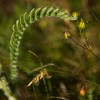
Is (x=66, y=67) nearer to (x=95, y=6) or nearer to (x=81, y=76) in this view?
(x=81, y=76)

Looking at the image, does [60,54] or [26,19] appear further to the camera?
[60,54]

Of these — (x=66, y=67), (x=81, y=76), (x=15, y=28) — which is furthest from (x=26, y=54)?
(x=15, y=28)

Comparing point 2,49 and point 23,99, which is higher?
point 2,49

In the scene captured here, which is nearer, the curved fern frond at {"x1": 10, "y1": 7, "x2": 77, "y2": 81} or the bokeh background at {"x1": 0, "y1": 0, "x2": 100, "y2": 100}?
the curved fern frond at {"x1": 10, "y1": 7, "x2": 77, "y2": 81}

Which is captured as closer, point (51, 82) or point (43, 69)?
point (43, 69)

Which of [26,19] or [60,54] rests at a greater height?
[26,19]

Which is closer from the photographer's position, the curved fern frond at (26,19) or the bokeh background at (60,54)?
the curved fern frond at (26,19)

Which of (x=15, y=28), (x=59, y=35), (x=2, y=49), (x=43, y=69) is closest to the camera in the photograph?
(x=15, y=28)

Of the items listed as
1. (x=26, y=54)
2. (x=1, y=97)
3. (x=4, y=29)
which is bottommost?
(x=1, y=97)
